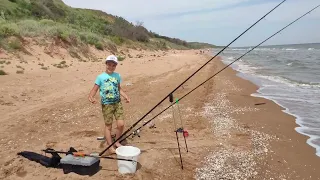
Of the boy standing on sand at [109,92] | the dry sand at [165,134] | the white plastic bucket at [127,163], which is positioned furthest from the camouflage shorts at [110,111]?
the white plastic bucket at [127,163]

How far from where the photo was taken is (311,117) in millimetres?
8812

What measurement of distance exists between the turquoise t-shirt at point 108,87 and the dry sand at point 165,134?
39.8 inches

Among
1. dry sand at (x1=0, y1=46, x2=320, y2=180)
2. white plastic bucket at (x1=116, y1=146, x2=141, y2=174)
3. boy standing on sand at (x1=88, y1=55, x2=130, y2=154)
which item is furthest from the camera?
boy standing on sand at (x1=88, y1=55, x2=130, y2=154)

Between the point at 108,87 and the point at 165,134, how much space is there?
1.94 metres

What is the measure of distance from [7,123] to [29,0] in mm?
29882

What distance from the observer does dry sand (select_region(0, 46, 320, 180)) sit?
5.11m

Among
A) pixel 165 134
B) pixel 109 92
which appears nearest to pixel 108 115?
pixel 109 92

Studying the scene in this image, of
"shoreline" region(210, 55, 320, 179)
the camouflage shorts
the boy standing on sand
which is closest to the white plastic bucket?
the boy standing on sand

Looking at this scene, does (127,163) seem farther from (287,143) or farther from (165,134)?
(287,143)

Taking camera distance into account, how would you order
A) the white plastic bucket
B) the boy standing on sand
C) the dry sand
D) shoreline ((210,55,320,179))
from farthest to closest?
1. the boy standing on sand
2. shoreline ((210,55,320,179))
3. the dry sand
4. the white plastic bucket

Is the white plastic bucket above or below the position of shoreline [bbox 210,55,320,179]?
above

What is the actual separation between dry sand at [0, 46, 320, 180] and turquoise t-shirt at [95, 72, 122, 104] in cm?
101

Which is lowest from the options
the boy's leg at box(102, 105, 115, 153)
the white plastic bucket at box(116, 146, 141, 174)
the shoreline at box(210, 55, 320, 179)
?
the shoreline at box(210, 55, 320, 179)

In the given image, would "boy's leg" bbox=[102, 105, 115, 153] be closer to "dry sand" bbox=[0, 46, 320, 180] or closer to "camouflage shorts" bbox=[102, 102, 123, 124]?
"camouflage shorts" bbox=[102, 102, 123, 124]
